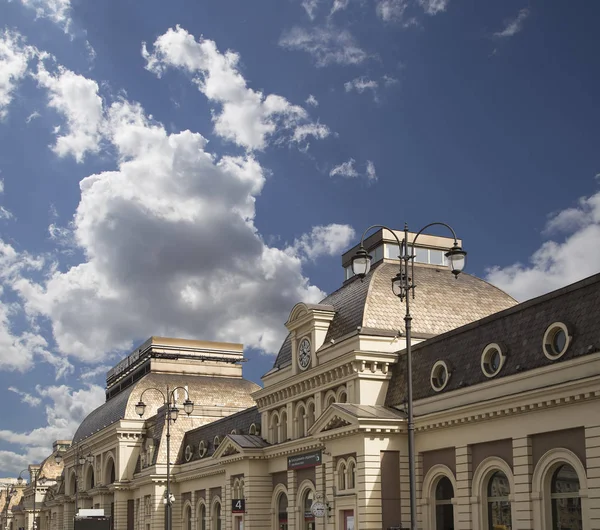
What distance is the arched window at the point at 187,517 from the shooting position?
65.6 meters

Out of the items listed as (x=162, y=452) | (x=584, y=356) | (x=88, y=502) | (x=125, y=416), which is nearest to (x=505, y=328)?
(x=584, y=356)

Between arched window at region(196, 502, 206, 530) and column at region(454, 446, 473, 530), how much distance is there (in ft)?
102

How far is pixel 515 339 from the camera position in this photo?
3312 centimetres

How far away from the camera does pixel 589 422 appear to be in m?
28.7

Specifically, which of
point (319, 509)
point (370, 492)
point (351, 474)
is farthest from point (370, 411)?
point (319, 509)

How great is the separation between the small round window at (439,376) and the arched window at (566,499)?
716 cm

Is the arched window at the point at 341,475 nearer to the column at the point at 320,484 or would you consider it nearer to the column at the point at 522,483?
the column at the point at 320,484

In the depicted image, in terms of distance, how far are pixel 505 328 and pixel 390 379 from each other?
31.2ft

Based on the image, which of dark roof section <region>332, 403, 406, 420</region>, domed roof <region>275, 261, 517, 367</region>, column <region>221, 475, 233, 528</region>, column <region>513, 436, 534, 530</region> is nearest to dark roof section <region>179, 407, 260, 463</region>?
column <region>221, 475, 233, 528</region>

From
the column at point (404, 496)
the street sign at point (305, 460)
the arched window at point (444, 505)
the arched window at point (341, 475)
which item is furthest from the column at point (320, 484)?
the arched window at point (444, 505)

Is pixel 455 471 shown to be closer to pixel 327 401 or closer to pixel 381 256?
pixel 327 401

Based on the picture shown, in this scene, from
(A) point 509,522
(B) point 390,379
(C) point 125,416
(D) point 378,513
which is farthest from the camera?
(C) point 125,416

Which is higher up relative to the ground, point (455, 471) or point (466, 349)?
point (466, 349)

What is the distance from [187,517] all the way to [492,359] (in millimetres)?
38254
